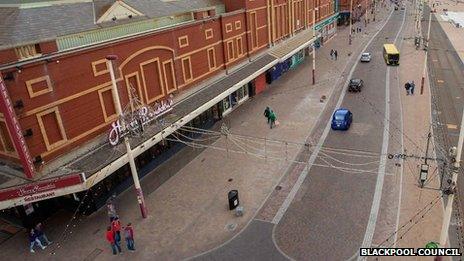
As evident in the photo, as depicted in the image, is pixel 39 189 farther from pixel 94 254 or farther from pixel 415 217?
pixel 415 217

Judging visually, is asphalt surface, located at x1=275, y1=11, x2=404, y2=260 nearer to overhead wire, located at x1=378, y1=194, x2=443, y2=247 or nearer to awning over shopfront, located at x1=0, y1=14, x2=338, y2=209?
overhead wire, located at x1=378, y1=194, x2=443, y2=247

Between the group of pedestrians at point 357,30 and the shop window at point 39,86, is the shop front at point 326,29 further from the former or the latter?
the shop window at point 39,86

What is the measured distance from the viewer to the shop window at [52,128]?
69.9 feet

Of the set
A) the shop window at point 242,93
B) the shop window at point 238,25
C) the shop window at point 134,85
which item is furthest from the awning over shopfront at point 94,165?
the shop window at point 238,25

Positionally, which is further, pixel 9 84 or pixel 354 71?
pixel 354 71

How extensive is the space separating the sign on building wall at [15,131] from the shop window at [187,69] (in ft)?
53.7

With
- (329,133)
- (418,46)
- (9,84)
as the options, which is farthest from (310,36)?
(9,84)

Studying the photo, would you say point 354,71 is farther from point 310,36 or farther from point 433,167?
point 433,167

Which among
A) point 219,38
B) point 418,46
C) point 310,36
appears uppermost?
point 219,38

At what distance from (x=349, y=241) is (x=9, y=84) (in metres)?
19.5

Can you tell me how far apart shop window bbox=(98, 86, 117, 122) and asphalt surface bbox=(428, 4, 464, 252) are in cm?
2196

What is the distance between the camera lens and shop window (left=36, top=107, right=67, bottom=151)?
21297mm

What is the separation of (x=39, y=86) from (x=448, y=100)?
39682mm

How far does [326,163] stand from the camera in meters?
29.4
